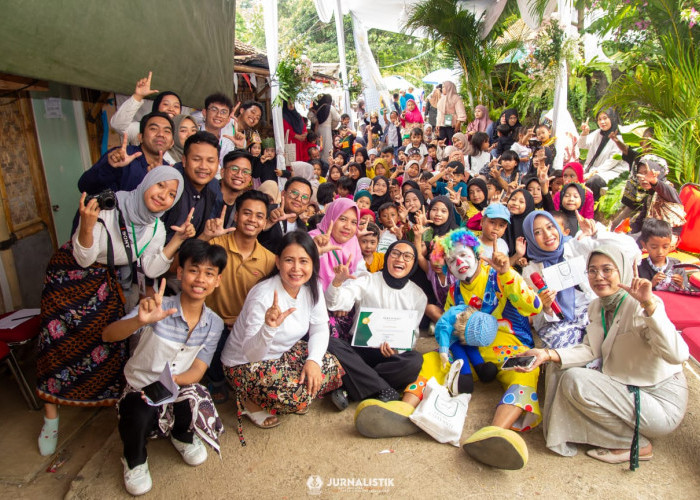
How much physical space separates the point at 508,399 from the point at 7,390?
3.32 meters

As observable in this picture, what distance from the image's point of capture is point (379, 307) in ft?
→ 11.7

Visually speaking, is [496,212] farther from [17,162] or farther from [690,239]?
[17,162]

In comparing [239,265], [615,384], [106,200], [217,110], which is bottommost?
[615,384]

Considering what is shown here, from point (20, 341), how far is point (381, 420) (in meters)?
2.24

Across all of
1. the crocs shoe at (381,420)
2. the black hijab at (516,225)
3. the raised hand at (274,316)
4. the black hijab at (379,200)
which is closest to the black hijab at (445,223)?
the black hijab at (516,225)

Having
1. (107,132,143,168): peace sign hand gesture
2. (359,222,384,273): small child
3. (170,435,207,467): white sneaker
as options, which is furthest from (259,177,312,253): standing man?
(170,435,207,467): white sneaker

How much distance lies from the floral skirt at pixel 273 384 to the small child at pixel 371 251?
4.64 ft

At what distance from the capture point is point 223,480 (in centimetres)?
257

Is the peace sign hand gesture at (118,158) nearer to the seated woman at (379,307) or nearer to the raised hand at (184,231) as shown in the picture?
the raised hand at (184,231)

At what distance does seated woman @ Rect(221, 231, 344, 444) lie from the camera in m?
2.78

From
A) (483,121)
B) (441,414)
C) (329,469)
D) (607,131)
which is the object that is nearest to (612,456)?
(441,414)

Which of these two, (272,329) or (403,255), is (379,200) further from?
(272,329)

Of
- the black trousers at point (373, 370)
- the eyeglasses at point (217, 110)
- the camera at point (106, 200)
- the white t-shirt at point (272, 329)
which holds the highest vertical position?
the eyeglasses at point (217, 110)

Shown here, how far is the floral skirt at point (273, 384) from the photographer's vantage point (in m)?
2.78
